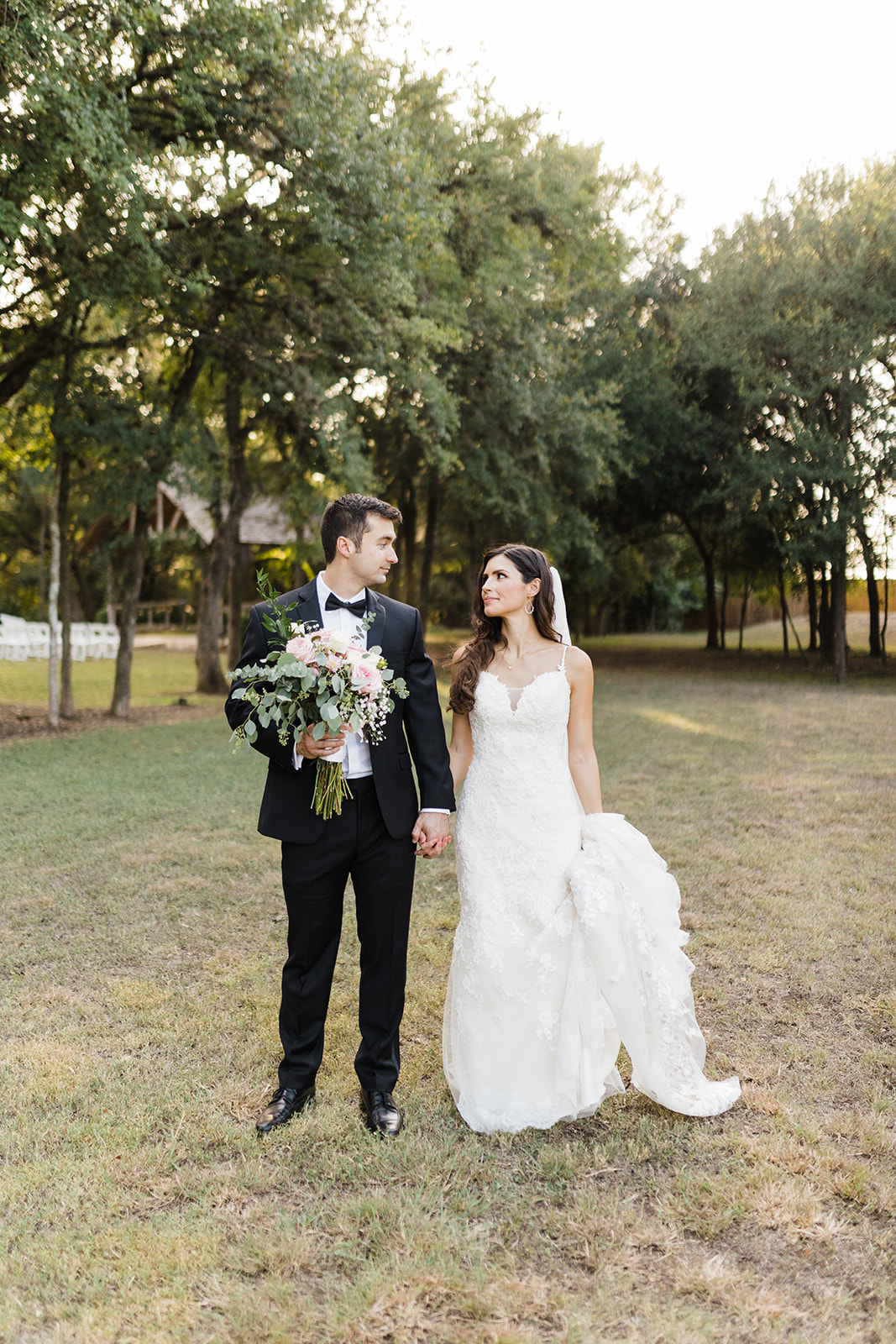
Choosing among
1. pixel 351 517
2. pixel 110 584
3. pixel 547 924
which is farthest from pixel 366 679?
pixel 110 584

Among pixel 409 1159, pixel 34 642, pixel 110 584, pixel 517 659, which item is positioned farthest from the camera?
pixel 110 584

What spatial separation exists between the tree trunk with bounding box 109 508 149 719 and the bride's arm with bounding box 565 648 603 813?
12104 millimetres

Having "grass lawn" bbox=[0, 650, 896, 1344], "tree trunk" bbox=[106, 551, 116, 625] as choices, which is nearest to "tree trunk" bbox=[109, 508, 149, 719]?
"grass lawn" bbox=[0, 650, 896, 1344]

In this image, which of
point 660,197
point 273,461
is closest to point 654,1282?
point 273,461

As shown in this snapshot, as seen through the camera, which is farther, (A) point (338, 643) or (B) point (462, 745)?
(B) point (462, 745)

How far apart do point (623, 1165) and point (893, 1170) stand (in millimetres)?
894

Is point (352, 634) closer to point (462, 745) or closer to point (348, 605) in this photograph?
point (348, 605)

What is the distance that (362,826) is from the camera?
333cm

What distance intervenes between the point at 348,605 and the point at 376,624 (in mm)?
125

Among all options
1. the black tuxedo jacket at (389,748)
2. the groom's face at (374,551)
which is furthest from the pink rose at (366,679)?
the groom's face at (374,551)

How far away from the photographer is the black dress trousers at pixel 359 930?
3336 millimetres

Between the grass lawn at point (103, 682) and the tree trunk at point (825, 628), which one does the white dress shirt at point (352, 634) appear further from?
the tree trunk at point (825, 628)

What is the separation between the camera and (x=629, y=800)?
915cm

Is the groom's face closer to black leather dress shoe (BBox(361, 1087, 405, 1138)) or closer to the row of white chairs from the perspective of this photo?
black leather dress shoe (BBox(361, 1087, 405, 1138))
